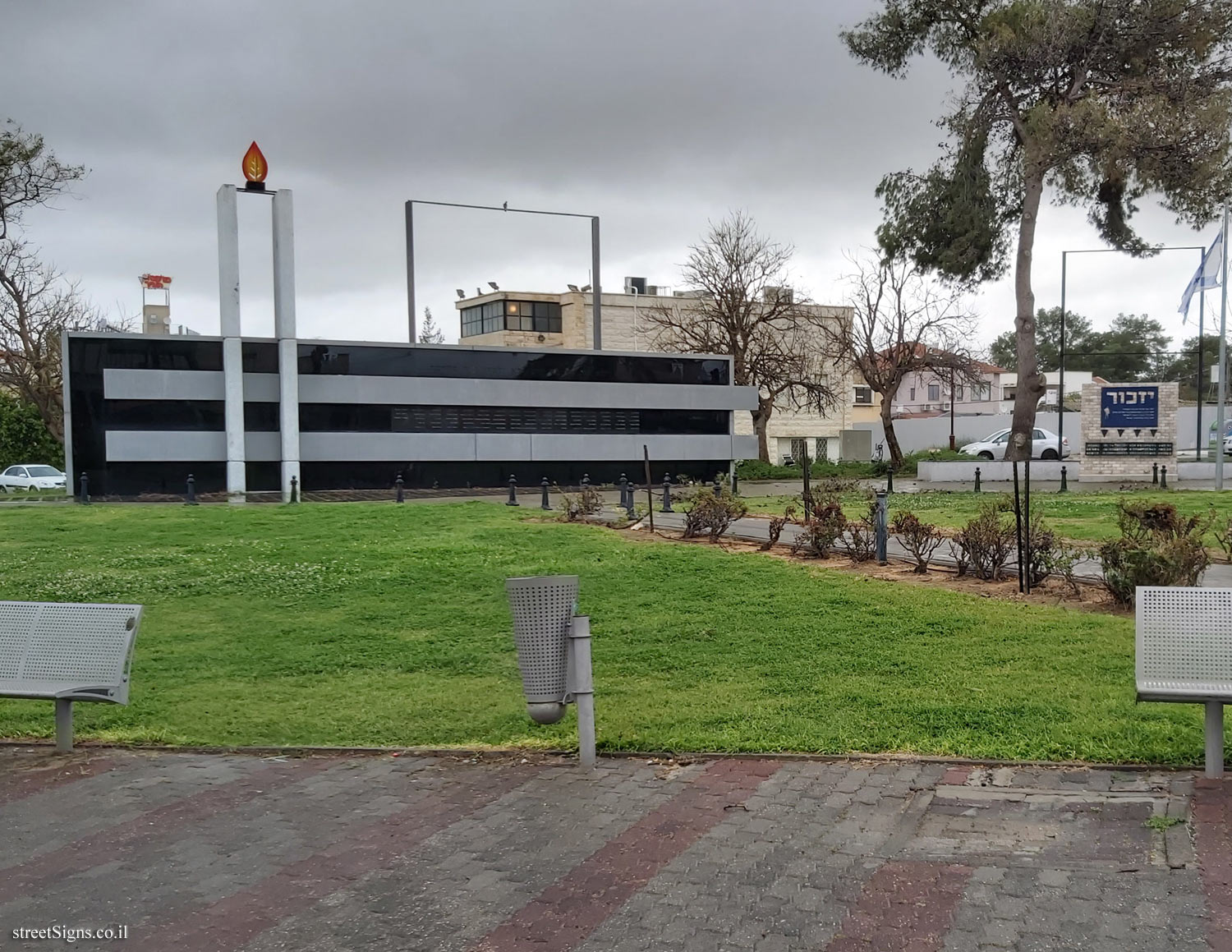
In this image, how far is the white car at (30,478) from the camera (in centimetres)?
3744

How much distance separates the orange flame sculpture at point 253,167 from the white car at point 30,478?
14.0 metres

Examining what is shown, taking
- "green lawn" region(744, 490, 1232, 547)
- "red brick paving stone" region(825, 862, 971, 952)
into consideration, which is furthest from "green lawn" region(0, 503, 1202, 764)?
"green lawn" region(744, 490, 1232, 547)

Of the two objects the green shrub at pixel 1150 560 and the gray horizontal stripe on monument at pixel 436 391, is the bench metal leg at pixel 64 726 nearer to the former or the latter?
the green shrub at pixel 1150 560

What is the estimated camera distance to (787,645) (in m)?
8.76

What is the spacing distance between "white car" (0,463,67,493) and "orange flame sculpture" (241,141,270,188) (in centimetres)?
1398

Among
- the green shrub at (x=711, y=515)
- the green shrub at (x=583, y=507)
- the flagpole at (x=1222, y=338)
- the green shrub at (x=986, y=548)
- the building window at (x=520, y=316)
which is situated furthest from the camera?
the building window at (x=520, y=316)

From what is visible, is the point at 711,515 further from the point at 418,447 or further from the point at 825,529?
the point at 418,447

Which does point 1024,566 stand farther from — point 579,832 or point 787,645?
point 579,832

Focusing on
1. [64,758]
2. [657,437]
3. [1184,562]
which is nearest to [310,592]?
[64,758]

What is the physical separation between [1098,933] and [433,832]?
2.82 m

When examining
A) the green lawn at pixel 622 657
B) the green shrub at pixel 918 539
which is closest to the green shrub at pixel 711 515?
the green lawn at pixel 622 657

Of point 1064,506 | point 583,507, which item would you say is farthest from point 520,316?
point 583,507

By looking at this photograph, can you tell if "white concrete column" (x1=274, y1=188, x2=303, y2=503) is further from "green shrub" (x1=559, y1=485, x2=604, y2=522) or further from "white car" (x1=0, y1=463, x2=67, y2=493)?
"green shrub" (x1=559, y1=485, x2=604, y2=522)

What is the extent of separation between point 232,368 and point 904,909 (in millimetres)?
28422
